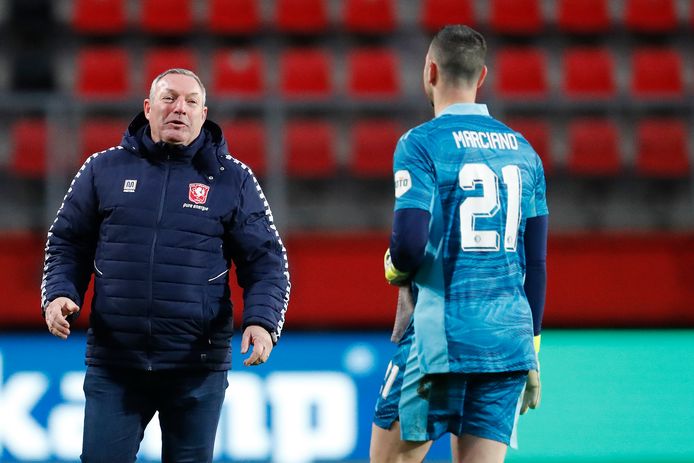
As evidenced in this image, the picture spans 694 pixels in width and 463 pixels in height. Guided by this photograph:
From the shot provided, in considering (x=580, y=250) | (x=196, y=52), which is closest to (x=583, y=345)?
(x=580, y=250)

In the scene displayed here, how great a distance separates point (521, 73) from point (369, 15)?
1348mm

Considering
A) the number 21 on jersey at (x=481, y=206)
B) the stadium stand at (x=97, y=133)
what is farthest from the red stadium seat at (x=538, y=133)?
the number 21 on jersey at (x=481, y=206)

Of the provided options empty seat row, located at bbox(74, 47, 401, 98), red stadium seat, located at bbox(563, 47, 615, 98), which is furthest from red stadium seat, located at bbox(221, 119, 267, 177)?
red stadium seat, located at bbox(563, 47, 615, 98)

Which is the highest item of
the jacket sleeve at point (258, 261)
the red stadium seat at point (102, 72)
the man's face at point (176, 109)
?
the red stadium seat at point (102, 72)

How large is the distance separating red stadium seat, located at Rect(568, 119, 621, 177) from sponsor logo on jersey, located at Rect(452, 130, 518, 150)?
151 inches

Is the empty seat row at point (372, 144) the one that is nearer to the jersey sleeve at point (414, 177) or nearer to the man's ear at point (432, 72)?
the man's ear at point (432, 72)

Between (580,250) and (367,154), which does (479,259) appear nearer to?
(580,250)

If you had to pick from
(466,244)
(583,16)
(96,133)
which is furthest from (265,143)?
(583,16)

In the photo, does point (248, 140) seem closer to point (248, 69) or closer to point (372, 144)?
point (372, 144)

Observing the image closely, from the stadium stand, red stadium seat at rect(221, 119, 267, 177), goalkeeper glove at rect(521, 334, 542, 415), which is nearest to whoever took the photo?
goalkeeper glove at rect(521, 334, 542, 415)

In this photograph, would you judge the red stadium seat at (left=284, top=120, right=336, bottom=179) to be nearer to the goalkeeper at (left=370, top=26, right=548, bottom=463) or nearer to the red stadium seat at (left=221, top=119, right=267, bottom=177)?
the red stadium seat at (left=221, top=119, right=267, bottom=177)

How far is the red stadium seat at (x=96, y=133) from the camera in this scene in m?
6.25

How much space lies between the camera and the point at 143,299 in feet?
10.9

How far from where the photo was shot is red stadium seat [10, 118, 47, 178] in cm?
628
